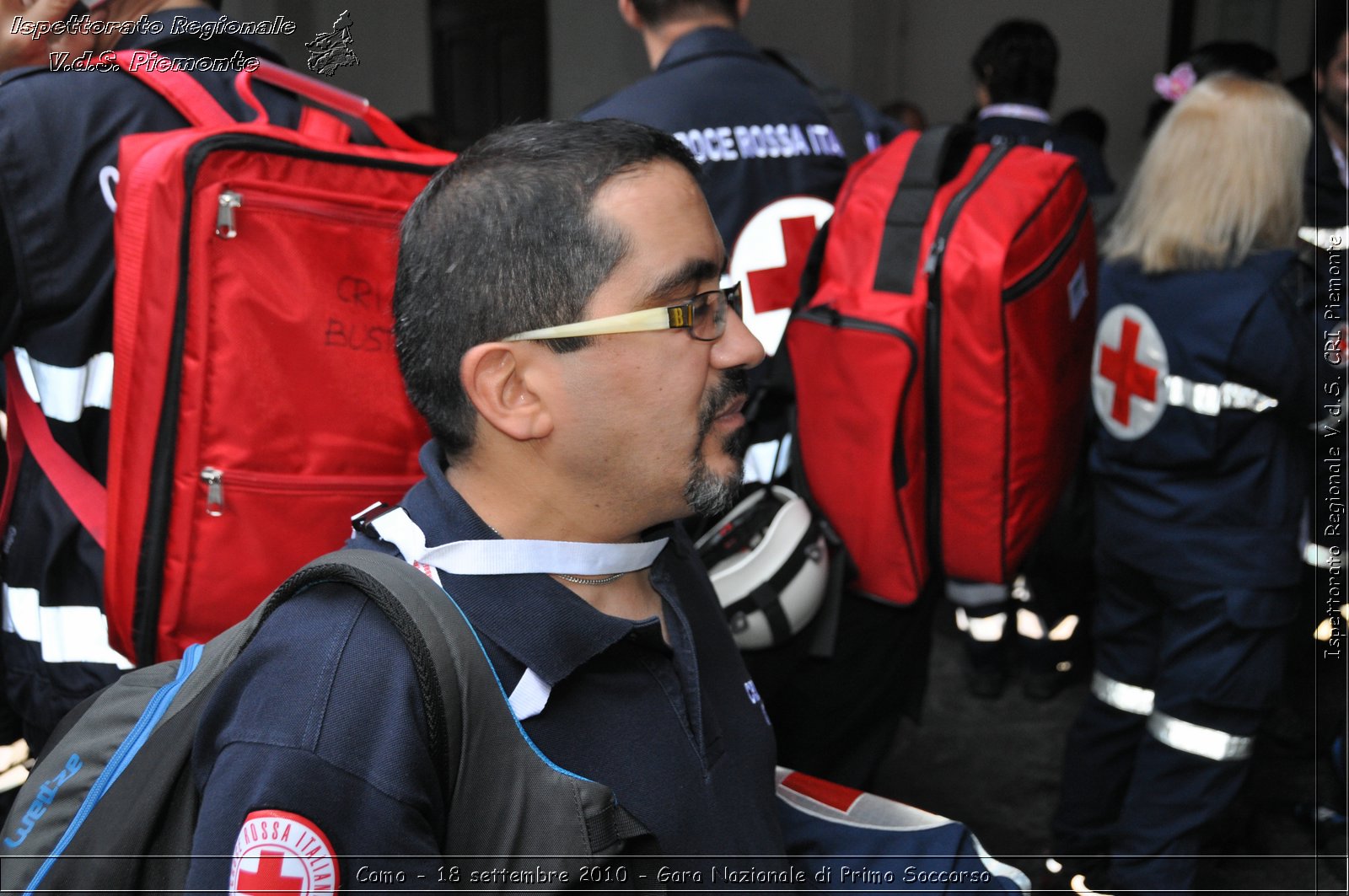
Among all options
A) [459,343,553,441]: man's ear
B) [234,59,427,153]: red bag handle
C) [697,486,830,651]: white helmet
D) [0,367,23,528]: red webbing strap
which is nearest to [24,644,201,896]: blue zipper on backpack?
[459,343,553,441]: man's ear

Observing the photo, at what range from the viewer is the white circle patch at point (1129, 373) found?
2.75 meters

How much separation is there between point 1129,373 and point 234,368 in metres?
2.15

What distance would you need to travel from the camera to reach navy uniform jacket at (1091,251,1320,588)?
259 centimetres

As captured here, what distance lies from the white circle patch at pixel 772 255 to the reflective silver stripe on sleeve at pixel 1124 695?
137cm

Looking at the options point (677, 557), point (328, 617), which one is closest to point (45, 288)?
point (328, 617)

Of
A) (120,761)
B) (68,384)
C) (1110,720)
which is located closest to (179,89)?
(68,384)

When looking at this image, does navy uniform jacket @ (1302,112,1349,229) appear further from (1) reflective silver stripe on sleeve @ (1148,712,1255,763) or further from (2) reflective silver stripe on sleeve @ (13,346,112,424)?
(2) reflective silver stripe on sleeve @ (13,346,112,424)

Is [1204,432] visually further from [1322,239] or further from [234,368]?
[234,368]

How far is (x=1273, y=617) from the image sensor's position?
2.74m

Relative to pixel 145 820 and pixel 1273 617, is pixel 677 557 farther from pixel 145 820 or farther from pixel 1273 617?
pixel 1273 617

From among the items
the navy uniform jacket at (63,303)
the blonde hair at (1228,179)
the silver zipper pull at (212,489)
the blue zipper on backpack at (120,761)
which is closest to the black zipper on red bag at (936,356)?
the blonde hair at (1228,179)

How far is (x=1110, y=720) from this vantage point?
308 centimetres

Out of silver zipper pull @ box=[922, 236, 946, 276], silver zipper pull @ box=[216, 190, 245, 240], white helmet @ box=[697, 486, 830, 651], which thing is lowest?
white helmet @ box=[697, 486, 830, 651]

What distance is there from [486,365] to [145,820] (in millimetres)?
554
